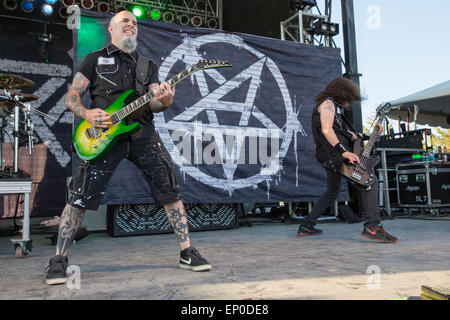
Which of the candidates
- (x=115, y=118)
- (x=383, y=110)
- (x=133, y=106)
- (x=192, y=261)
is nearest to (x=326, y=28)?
(x=383, y=110)

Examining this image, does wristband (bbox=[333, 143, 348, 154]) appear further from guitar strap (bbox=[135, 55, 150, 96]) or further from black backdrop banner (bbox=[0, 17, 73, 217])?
black backdrop banner (bbox=[0, 17, 73, 217])

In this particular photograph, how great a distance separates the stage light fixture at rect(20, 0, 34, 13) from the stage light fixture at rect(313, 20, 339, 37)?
5.68m

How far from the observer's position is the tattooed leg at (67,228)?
92.4 inches

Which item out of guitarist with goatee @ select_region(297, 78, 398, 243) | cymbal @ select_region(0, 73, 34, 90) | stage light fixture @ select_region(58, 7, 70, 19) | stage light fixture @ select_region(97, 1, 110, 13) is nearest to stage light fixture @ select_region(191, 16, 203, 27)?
stage light fixture @ select_region(97, 1, 110, 13)

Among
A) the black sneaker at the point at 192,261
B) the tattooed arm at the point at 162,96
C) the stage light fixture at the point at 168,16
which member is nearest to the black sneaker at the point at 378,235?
the black sneaker at the point at 192,261

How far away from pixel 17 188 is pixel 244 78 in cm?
336

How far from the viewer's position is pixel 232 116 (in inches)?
206

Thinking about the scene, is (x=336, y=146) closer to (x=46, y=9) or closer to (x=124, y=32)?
(x=124, y=32)

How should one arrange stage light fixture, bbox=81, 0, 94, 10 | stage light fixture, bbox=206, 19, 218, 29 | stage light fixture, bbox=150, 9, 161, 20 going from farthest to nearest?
1. stage light fixture, bbox=206, 19, 218, 29
2. stage light fixture, bbox=150, 9, 161, 20
3. stage light fixture, bbox=81, 0, 94, 10

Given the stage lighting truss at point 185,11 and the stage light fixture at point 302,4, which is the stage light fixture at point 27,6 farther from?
the stage light fixture at point 302,4

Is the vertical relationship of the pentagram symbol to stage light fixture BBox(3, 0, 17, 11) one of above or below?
below

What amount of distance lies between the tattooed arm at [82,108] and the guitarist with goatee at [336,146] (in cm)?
236

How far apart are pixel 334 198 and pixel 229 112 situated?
6.40ft

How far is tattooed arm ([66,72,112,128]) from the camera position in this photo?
2.33 m
